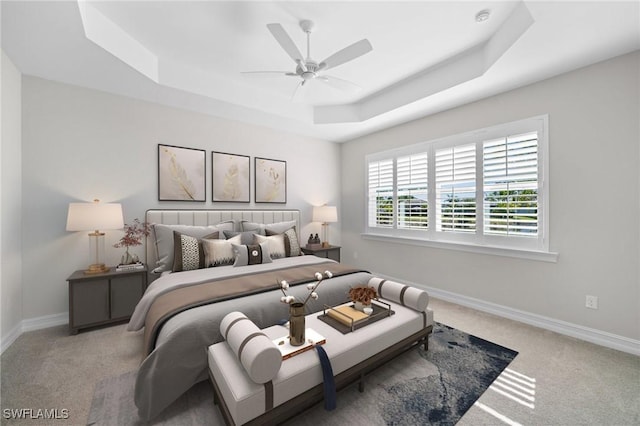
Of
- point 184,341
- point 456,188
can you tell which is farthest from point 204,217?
point 456,188

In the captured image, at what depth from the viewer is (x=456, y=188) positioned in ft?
11.9

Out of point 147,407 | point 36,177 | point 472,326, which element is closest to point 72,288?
point 36,177

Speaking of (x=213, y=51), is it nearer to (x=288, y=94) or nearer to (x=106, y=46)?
(x=106, y=46)

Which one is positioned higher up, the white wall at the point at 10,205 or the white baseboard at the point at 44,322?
the white wall at the point at 10,205

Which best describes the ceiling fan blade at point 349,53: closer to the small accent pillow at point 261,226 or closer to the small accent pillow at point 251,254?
the small accent pillow at point 251,254

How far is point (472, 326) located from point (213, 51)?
4.17 metres

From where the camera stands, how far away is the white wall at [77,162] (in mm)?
2734

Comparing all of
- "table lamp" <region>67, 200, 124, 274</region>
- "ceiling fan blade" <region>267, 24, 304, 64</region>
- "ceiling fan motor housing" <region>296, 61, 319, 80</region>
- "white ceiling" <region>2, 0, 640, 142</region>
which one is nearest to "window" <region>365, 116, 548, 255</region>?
"white ceiling" <region>2, 0, 640, 142</region>

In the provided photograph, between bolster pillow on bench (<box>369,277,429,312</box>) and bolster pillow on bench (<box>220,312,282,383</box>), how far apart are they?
1.34m

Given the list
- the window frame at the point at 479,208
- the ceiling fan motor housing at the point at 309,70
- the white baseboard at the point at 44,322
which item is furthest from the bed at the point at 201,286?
the ceiling fan motor housing at the point at 309,70

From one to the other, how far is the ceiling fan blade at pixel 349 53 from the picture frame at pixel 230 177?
217 centimetres

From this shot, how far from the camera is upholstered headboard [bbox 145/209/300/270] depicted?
131 inches

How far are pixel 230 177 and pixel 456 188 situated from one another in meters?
3.37

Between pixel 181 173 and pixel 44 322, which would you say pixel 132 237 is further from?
pixel 44 322
